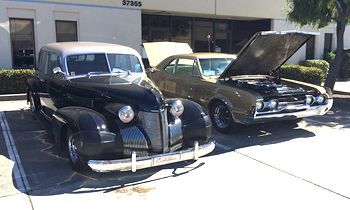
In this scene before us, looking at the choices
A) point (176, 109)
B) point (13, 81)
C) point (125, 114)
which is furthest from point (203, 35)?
point (125, 114)

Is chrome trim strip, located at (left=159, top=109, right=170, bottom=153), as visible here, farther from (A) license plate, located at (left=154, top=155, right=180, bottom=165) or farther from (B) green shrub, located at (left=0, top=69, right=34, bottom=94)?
(B) green shrub, located at (left=0, top=69, right=34, bottom=94)

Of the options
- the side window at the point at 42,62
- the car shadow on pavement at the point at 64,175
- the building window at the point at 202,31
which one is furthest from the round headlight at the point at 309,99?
the building window at the point at 202,31

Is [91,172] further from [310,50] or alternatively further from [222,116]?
[310,50]

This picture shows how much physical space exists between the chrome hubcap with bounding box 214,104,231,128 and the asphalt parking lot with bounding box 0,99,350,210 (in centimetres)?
48

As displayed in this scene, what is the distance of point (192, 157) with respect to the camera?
5.48 m

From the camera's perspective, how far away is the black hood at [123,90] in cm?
546

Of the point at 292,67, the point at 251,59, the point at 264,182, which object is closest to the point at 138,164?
the point at 264,182

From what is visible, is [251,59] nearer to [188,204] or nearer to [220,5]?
[188,204]

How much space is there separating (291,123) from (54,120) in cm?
535

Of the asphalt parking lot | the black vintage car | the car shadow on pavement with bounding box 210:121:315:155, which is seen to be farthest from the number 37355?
the asphalt parking lot

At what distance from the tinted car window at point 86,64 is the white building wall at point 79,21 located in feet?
25.5

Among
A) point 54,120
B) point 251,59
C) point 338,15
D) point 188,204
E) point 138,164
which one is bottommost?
point 188,204

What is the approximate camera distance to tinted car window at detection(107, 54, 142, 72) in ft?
22.9

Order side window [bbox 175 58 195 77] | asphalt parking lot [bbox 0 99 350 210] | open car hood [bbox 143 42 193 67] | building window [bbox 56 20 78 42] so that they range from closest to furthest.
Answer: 1. asphalt parking lot [bbox 0 99 350 210]
2. side window [bbox 175 58 195 77]
3. open car hood [bbox 143 42 193 67]
4. building window [bbox 56 20 78 42]
